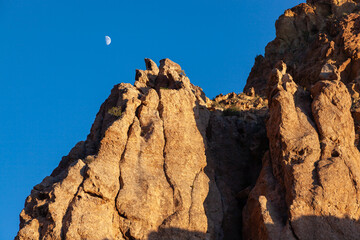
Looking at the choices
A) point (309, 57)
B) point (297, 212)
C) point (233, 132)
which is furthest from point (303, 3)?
point (297, 212)

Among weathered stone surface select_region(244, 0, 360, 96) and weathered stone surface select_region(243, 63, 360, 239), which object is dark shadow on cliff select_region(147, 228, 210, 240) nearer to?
weathered stone surface select_region(243, 63, 360, 239)

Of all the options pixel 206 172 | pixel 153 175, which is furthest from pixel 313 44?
pixel 153 175

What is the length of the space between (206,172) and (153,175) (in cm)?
408

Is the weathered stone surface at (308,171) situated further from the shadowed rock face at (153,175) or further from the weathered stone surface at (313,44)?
the weathered stone surface at (313,44)

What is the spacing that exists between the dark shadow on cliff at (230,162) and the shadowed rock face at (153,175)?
7 centimetres

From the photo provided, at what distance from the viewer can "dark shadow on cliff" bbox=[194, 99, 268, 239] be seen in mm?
27438

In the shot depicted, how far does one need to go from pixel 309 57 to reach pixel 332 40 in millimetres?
2740

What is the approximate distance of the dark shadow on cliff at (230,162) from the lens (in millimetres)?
27438

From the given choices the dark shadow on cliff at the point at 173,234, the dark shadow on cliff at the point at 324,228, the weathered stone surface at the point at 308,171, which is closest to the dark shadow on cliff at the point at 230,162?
the weathered stone surface at the point at 308,171

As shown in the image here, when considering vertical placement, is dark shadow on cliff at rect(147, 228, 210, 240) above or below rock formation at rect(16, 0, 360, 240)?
below

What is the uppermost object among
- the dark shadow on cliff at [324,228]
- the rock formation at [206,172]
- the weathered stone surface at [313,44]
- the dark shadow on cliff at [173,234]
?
the weathered stone surface at [313,44]

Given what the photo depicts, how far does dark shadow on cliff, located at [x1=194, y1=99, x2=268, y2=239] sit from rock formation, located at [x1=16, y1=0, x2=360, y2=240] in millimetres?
78

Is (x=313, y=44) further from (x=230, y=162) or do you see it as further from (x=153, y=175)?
(x=153, y=175)

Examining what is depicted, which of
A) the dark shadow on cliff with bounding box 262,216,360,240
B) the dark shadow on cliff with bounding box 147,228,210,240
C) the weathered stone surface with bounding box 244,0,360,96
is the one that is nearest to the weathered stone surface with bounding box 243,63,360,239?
the dark shadow on cliff with bounding box 262,216,360,240
